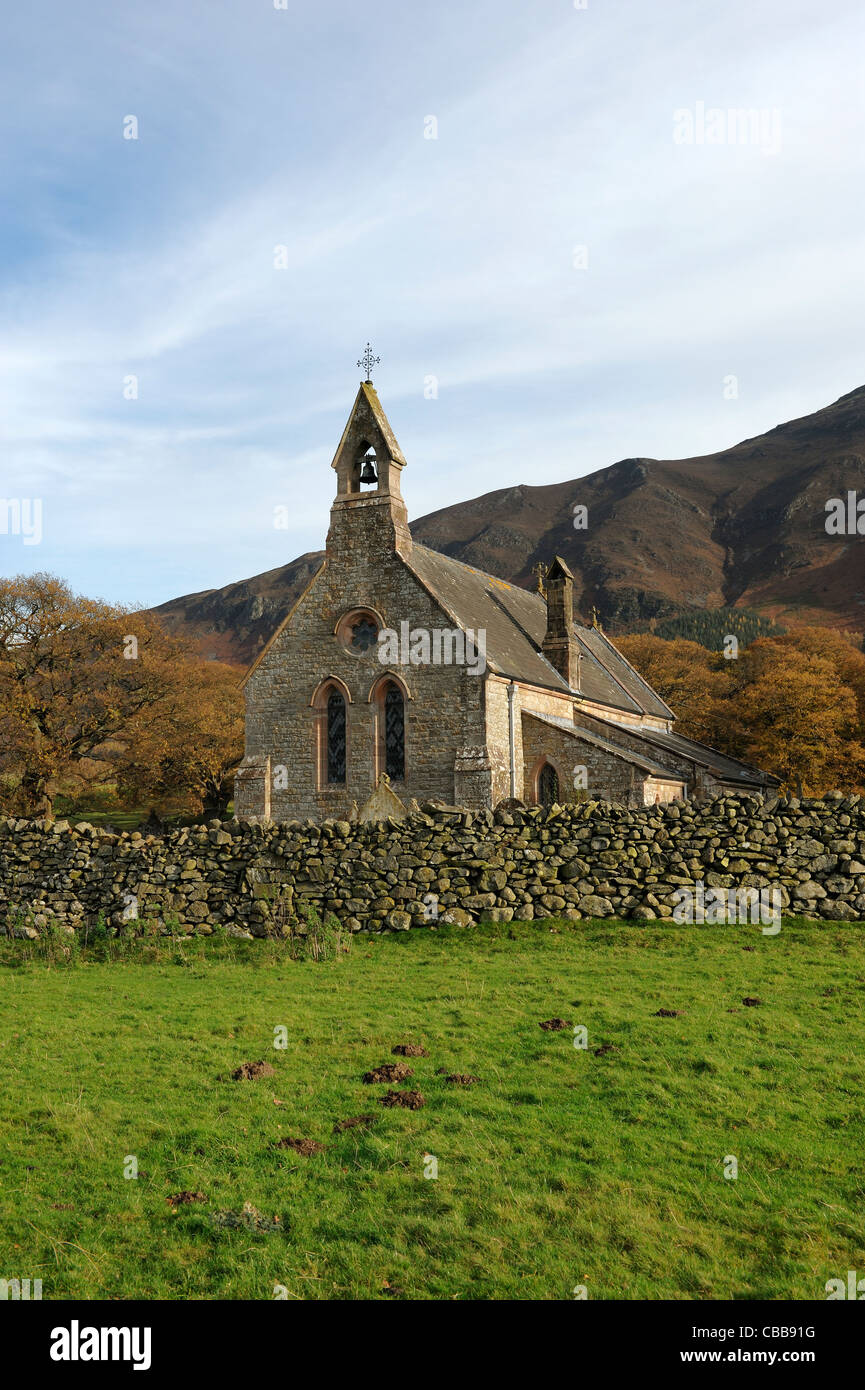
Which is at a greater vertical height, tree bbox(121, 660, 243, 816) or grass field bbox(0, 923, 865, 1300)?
tree bbox(121, 660, 243, 816)

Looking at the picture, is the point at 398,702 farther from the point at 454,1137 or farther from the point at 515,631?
the point at 454,1137

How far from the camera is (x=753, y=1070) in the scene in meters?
9.87

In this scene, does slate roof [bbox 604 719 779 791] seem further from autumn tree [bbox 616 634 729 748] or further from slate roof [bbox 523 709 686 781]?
autumn tree [bbox 616 634 729 748]

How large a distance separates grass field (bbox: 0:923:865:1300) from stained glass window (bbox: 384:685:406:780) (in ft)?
54.0

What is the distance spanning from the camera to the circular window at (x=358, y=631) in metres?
32.4

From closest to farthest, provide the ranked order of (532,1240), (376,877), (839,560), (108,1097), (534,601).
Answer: (532,1240) < (108,1097) < (376,877) < (534,601) < (839,560)

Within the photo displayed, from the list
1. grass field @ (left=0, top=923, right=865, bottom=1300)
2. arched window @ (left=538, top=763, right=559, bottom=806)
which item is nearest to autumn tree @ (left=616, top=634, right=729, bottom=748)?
arched window @ (left=538, top=763, right=559, bottom=806)

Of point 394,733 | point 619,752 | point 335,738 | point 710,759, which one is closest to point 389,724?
point 394,733

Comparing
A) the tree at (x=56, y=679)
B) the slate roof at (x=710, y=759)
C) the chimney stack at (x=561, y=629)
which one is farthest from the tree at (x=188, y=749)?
the slate roof at (x=710, y=759)

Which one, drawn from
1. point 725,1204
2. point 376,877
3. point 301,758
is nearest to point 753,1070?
point 725,1204

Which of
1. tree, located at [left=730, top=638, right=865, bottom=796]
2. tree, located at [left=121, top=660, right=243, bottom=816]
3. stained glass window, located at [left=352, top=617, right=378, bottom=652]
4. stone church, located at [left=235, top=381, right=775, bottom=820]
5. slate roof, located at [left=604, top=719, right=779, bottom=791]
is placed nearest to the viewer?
stone church, located at [left=235, top=381, right=775, bottom=820]

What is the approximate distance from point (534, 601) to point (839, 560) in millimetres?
143961

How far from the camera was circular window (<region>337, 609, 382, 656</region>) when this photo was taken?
32.4 m
